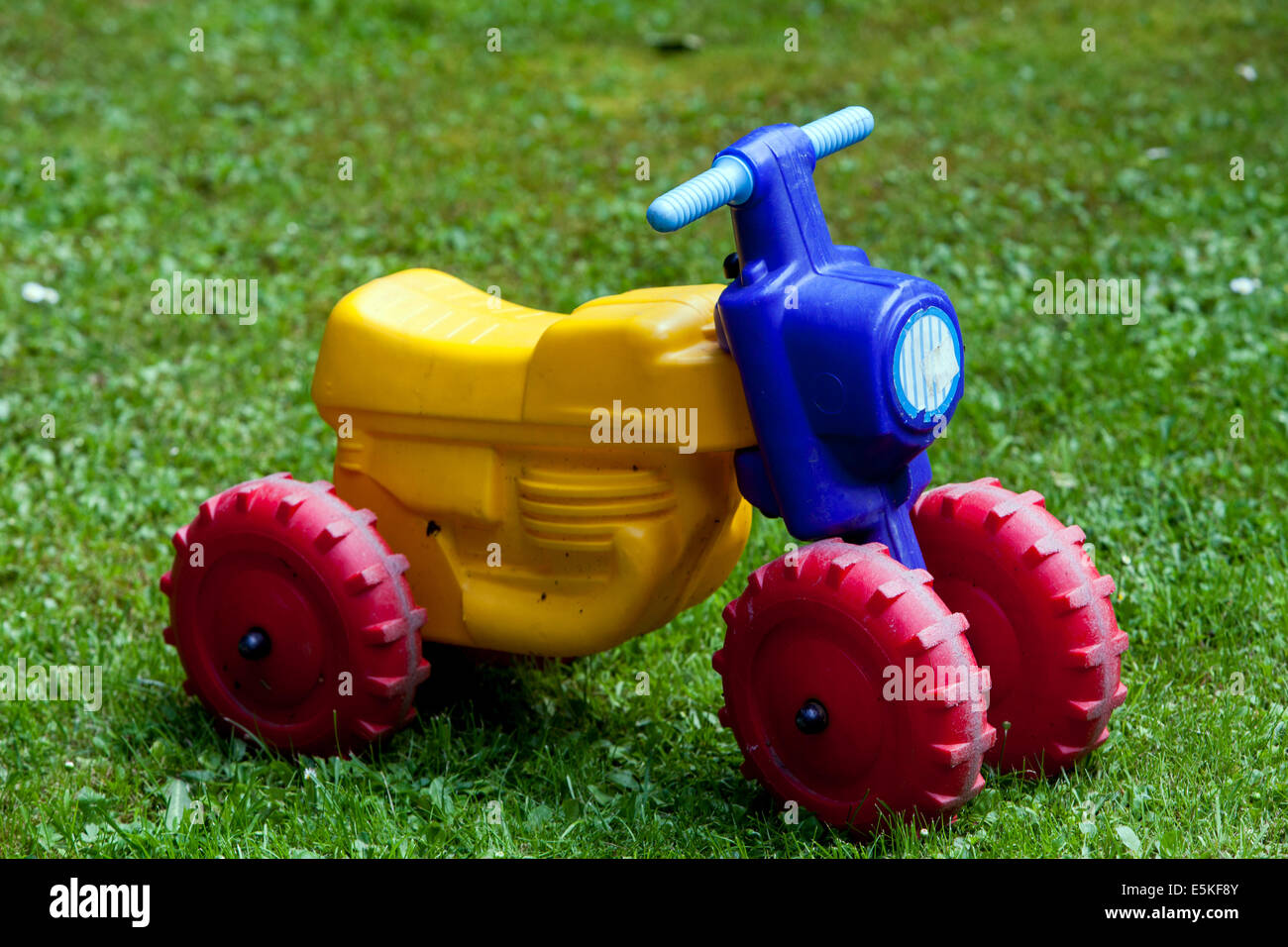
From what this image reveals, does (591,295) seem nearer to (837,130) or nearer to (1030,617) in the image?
(837,130)

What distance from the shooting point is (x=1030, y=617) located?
10.2 ft

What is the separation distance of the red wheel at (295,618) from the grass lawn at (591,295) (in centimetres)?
12

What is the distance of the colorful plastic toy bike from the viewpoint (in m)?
2.91

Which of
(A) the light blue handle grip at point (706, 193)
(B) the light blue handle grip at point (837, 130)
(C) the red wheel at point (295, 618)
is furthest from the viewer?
(C) the red wheel at point (295, 618)

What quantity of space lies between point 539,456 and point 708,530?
1.36 ft

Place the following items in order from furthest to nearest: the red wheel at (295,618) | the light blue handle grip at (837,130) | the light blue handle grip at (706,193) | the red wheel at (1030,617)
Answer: the red wheel at (295,618), the light blue handle grip at (837,130), the red wheel at (1030,617), the light blue handle grip at (706,193)

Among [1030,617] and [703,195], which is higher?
[703,195]

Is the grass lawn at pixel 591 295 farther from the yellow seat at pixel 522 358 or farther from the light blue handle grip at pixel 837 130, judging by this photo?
the light blue handle grip at pixel 837 130

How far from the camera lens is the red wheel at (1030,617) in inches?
121

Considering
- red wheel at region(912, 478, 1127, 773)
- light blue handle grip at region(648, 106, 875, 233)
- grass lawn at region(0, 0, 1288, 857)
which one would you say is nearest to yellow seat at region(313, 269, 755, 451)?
light blue handle grip at region(648, 106, 875, 233)

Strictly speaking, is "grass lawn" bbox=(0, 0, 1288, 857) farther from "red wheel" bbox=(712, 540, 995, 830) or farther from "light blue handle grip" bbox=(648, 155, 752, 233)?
"light blue handle grip" bbox=(648, 155, 752, 233)

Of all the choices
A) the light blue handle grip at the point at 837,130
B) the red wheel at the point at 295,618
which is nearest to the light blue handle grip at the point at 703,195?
the light blue handle grip at the point at 837,130

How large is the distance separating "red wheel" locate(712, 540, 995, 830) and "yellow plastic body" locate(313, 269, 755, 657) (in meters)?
0.29

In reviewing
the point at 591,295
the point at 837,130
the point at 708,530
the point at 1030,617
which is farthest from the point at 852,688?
the point at 591,295
